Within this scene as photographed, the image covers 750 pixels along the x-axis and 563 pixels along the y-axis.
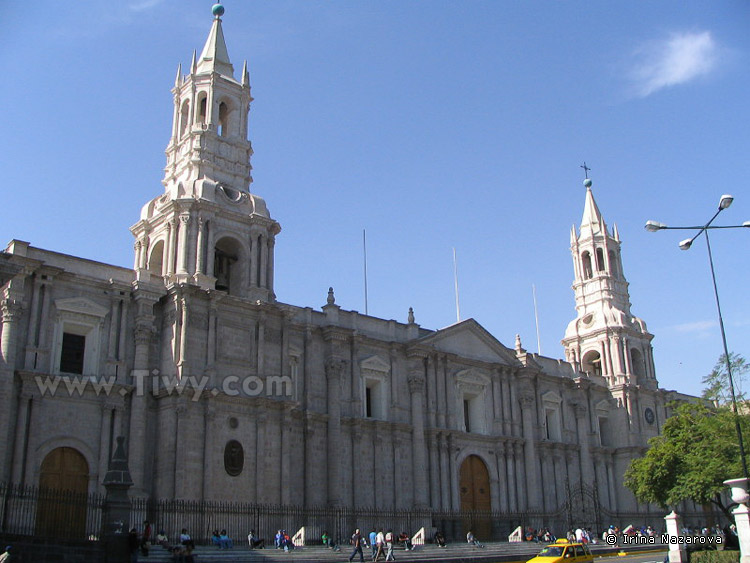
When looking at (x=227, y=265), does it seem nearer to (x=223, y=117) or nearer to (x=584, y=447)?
(x=223, y=117)

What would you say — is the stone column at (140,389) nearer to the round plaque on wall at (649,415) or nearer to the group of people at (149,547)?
the group of people at (149,547)

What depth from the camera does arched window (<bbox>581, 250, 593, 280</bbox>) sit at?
57.0 meters

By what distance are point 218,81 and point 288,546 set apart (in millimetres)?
21921

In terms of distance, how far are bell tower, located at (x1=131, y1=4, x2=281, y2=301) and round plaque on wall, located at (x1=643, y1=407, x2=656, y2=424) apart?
93.1 ft

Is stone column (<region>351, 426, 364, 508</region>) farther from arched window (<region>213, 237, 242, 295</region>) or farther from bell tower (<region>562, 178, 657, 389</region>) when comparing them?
bell tower (<region>562, 178, 657, 389</region>)

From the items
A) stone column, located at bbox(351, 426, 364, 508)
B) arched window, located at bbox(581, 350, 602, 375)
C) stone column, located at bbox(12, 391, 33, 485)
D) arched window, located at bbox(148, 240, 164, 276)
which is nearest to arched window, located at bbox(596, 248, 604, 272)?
arched window, located at bbox(581, 350, 602, 375)

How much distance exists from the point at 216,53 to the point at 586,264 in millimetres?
29880

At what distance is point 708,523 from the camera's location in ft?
173

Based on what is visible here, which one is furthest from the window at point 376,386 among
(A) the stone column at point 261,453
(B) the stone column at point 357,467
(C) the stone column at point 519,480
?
(C) the stone column at point 519,480

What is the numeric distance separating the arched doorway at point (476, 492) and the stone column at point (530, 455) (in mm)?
2639

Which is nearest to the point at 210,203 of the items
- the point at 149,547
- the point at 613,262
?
the point at 149,547

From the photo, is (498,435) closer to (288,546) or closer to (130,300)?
(288,546)

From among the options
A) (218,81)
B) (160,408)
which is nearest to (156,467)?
(160,408)

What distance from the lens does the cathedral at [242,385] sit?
99.8 ft
